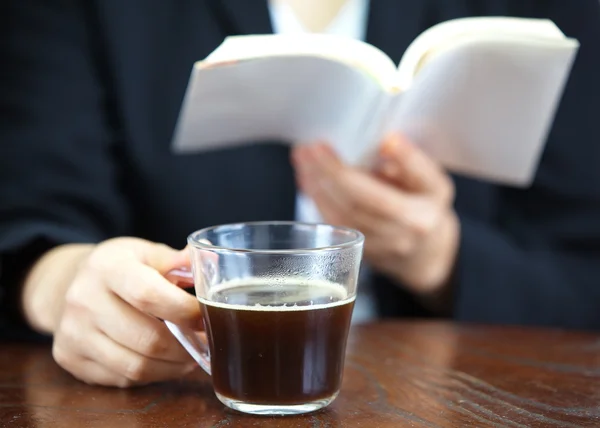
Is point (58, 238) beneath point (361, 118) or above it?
beneath

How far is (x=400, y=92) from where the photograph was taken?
73 cm

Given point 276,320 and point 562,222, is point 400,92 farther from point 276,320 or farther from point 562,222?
point 562,222

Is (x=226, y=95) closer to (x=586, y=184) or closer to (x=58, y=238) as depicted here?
(x=58, y=238)

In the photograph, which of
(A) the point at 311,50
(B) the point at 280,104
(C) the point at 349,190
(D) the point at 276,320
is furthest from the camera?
(C) the point at 349,190

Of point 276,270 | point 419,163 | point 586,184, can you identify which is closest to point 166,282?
point 276,270

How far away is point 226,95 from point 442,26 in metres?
0.24

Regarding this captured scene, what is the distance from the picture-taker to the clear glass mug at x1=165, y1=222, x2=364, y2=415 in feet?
1.80

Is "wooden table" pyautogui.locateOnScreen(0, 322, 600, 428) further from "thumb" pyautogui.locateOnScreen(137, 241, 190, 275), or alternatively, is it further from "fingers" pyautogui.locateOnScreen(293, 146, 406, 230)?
"fingers" pyautogui.locateOnScreen(293, 146, 406, 230)

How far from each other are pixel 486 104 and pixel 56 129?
1.99ft

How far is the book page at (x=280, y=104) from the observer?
0.77m

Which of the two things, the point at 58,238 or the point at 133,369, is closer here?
the point at 133,369

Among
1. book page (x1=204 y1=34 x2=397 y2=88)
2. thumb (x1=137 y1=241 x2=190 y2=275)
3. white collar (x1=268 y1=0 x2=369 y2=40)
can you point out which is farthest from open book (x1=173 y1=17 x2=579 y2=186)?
white collar (x1=268 y1=0 x2=369 y2=40)

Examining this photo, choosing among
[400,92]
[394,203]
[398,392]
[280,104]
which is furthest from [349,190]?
[398,392]

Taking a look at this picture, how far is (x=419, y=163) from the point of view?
987 millimetres
